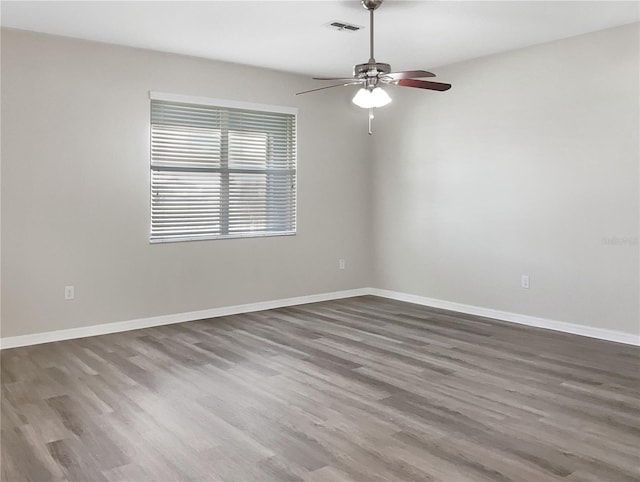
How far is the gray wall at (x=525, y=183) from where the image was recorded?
14.5 ft

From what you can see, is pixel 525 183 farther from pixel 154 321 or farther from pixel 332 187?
pixel 154 321

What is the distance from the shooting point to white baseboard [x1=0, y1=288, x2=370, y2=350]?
4.40 meters

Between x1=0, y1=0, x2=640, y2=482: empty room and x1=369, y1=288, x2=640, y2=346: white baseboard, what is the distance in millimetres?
26

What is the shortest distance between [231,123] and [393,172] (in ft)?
6.33

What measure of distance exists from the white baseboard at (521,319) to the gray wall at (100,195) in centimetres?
127

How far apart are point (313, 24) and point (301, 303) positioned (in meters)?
2.97

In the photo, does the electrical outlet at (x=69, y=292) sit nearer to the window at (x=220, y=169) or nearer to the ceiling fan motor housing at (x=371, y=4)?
the window at (x=220, y=169)

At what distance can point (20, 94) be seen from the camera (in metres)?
4.30

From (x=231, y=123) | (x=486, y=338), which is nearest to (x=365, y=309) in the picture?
(x=486, y=338)

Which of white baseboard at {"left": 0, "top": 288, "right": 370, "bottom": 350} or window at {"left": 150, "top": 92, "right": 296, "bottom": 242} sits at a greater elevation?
window at {"left": 150, "top": 92, "right": 296, "bottom": 242}

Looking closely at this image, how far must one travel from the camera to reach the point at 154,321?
16.5ft

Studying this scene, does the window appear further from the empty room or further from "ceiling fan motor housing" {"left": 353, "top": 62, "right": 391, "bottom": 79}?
"ceiling fan motor housing" {"left": 353, "top": 62, "right": 391, "bottom": 79}

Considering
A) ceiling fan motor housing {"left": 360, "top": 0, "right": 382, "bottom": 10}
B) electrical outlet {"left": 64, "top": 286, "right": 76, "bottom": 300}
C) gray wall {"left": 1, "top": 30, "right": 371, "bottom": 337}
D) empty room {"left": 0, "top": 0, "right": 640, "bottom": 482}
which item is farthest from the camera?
electrical outlet {"left": 64, "top": 286, "right": 76, "bottom": 300}

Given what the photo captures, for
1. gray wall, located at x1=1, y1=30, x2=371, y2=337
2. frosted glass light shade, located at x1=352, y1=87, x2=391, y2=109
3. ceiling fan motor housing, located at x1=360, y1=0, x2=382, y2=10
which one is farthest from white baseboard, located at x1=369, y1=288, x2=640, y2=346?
ceiling fan motor housing, located at x1=360, y1=0, x2=382, y2=10
